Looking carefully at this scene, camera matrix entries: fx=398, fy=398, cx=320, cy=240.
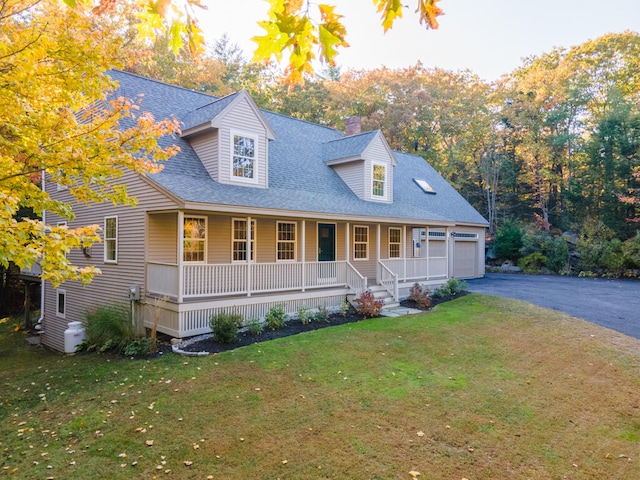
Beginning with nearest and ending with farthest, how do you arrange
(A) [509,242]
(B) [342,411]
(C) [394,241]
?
(B) [342,411]
(C) [394,241]
(A) [509,242]

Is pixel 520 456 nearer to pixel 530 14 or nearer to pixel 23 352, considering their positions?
pixel 530 14

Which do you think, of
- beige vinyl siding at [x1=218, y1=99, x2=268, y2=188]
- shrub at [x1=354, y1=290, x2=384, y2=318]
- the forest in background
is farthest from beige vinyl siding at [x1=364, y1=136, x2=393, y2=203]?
the forest in background

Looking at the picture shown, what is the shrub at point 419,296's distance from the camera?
14.1 meters

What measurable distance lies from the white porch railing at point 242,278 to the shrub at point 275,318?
2.41 feet

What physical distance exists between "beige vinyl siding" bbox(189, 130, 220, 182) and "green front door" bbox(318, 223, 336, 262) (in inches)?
175

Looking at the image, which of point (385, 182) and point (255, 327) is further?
point (385, 182)

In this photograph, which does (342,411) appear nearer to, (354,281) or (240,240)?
(240,240)

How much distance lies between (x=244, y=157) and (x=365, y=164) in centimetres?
588

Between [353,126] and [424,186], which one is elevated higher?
[353,126]

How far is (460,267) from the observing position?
23266 mm

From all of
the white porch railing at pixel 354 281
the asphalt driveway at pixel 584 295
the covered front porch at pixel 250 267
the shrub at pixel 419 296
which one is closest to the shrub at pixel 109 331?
the covered front porch at pixel 250 267

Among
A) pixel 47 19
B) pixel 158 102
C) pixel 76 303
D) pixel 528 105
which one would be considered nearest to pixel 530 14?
pixel 47 19

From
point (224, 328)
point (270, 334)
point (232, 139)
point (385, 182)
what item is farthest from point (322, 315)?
point (385, 182)

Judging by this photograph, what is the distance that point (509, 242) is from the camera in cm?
2708
